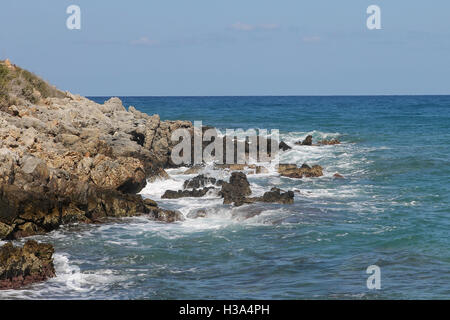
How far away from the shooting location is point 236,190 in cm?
3158

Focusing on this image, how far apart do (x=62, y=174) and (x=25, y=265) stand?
874 centimetres

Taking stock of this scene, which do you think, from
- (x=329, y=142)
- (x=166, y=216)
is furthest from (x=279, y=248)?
(x=329, y=142)

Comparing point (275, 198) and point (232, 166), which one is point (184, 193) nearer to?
point (275, 198)

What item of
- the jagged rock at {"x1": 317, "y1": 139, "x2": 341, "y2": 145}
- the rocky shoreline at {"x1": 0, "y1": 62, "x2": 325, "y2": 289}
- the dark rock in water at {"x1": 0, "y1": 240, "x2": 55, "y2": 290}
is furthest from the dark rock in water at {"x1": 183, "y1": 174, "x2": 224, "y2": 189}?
the jagged rock at {"x1": 317, "y1": 139, "x2": 341, "y2": 145}

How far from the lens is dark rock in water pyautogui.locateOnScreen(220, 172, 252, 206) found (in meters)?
29.7

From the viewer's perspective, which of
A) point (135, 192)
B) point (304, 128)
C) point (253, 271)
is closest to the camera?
point (253, 271)

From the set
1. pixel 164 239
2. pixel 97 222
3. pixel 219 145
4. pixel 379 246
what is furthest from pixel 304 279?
pixel 219 145

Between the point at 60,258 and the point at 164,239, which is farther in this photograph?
the point at 164,239

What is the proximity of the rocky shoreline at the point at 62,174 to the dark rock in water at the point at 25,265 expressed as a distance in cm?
3

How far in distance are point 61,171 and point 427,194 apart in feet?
59.9

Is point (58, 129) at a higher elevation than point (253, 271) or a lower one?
higher

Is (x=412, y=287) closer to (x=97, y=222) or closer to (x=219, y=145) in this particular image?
(x=97, y=222)

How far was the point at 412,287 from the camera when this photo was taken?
58.9ft

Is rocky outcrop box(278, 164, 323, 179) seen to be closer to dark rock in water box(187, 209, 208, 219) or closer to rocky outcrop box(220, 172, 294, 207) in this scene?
rocky outcrop box(220, 172, 294, 207)
